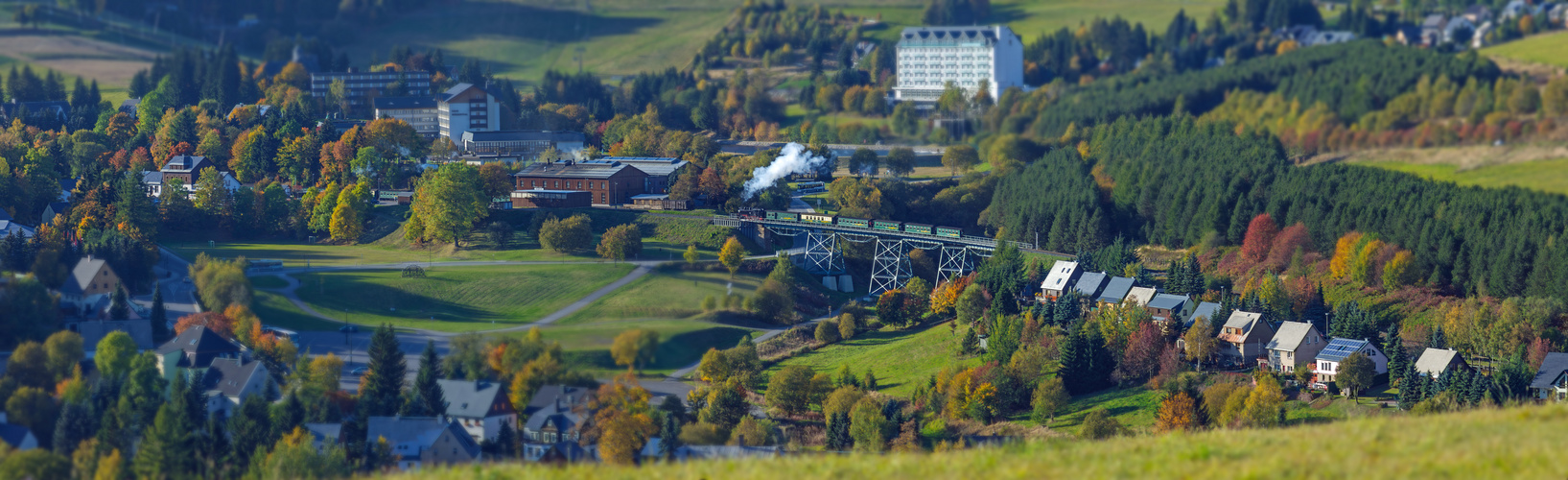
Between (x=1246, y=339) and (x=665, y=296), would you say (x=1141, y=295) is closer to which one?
(x=1246, y=339)

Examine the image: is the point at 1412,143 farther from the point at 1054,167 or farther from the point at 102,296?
the point at 102,296

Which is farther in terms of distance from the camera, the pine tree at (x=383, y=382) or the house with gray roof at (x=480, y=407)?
the pine tree at (x=383, y=382)

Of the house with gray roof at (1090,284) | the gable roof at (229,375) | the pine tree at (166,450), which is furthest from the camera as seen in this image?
the house with gray roof at (1090,284)

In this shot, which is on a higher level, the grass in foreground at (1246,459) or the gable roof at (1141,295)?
the grass in foreground at (1246,459)

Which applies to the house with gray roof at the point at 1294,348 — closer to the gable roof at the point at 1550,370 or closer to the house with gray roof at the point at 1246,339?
the house with gray roof at the point at 1246,339

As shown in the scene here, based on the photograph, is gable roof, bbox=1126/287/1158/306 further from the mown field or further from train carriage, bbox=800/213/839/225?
the mown field

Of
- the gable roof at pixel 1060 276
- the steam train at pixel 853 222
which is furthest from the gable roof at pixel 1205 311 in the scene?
the steam train at pixel 853 222
